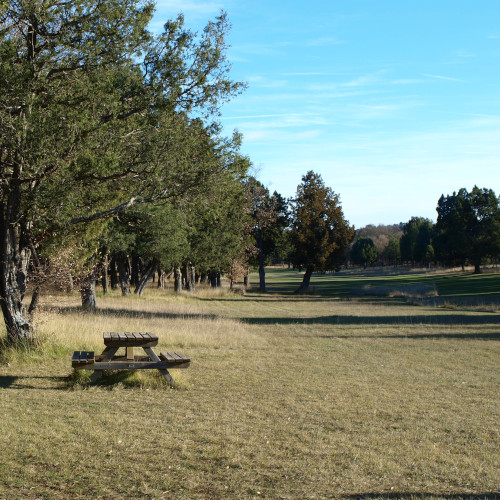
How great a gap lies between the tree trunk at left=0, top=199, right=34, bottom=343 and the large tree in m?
0.02

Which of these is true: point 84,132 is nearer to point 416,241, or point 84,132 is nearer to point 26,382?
point 26,382

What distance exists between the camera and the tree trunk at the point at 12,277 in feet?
36.9

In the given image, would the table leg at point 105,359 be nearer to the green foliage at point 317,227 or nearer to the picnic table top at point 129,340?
the picnic table top at point 129,340

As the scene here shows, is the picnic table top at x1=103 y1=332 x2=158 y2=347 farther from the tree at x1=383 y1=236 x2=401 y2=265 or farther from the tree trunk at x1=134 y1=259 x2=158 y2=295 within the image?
the tree at x1=383 y1=236 x2=401 y2=265

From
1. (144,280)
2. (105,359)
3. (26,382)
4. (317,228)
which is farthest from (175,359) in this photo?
(317,228)

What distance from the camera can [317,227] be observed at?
52.9 metres

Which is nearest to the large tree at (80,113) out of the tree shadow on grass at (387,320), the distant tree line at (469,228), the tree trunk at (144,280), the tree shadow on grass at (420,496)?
the tree shadow on grass at (420,496)

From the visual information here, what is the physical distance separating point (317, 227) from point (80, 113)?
43.4 m

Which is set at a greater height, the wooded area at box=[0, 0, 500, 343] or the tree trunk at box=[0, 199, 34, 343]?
the wooded area at box=[0, 0, 500, 343]

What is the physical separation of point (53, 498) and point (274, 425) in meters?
3.21

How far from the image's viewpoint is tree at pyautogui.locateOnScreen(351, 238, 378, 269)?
425ft

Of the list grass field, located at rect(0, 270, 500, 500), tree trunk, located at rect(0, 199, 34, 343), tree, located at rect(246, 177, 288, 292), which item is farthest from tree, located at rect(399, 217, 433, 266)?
tree trunk, located at rect(0, 199, 34, 343)

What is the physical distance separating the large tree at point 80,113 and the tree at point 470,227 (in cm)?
7200

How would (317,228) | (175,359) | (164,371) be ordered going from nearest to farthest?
(175,359), (164,371), (317,228)
